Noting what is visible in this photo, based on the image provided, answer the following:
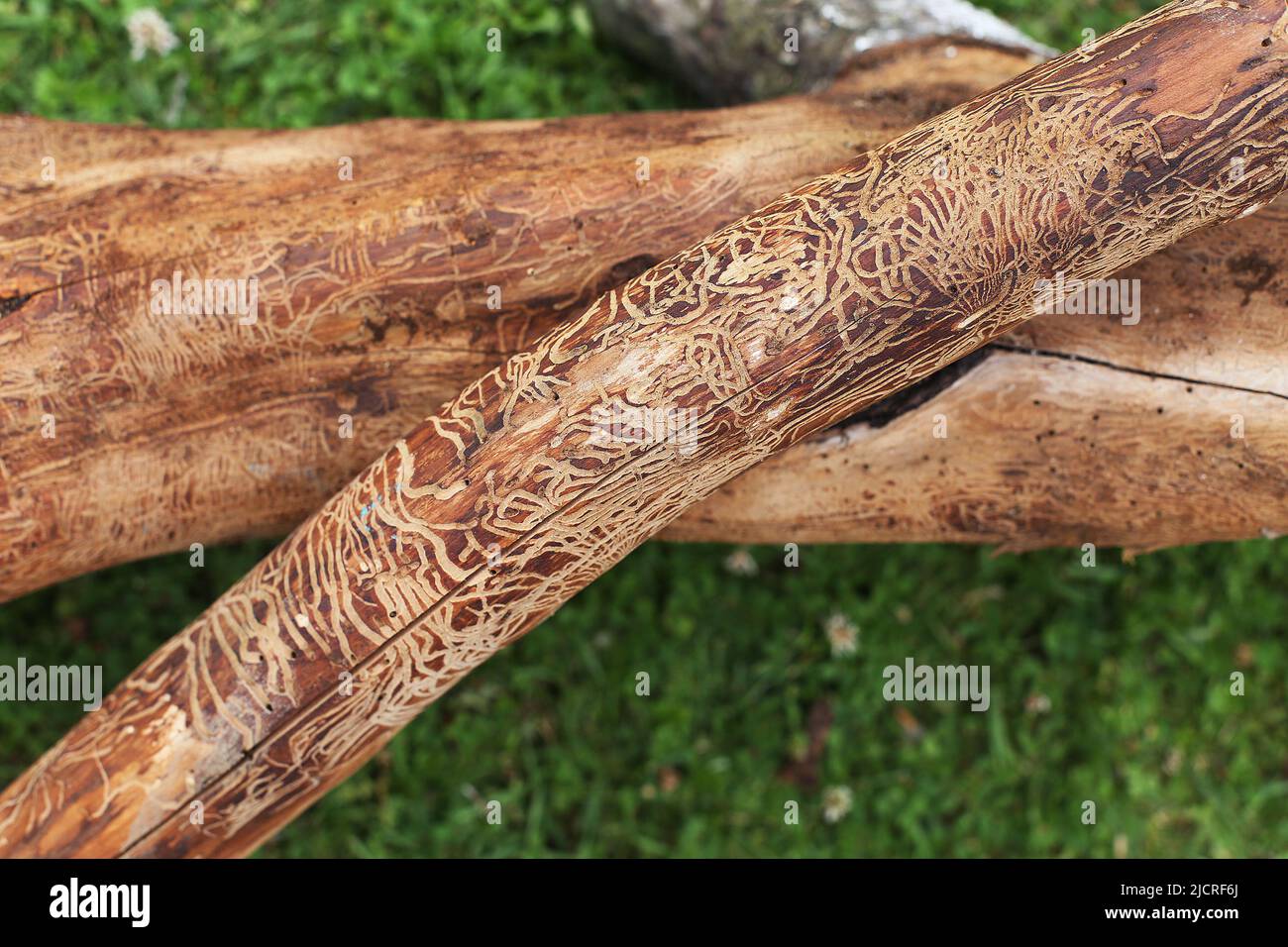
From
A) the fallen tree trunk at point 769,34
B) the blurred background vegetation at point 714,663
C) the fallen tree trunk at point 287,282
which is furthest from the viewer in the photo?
the blurred background vegetation at point 714,663

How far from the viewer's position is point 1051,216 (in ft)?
6.38

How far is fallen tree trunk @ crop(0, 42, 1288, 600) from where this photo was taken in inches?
92.4

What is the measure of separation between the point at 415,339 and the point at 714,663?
70.6 inches

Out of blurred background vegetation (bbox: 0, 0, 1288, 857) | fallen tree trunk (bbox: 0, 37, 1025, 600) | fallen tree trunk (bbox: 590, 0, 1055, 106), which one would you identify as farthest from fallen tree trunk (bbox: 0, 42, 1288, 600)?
blurred background vegetation (bbox: 0, 0, 1288, 857)

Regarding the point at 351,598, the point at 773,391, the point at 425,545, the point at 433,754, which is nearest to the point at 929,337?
the point at 773,391

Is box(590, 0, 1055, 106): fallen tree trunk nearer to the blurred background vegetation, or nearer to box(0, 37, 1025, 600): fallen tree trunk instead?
the blurred background vegetation

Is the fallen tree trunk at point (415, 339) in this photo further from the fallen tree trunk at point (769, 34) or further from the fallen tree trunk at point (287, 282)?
the fallen tree trunk at point (769, 34)

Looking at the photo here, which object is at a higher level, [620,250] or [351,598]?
[620,250]

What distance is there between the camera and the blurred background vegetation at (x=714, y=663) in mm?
3447

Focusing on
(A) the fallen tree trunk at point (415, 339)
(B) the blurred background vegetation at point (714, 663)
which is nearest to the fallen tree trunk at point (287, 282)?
(A) the fallen tree trunk at point (415, 339)

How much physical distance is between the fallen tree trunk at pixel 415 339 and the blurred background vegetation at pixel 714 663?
3.41ft

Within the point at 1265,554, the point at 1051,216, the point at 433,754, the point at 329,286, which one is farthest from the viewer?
the point at 1265,554

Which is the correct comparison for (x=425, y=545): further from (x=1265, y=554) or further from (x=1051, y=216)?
(x=1265, y=554)

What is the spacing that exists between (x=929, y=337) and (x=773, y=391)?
332 mm
